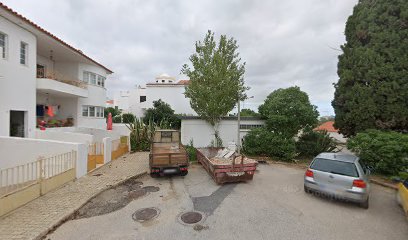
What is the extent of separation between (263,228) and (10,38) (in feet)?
44.4

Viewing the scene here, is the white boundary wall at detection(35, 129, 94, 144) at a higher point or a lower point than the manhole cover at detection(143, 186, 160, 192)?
higher

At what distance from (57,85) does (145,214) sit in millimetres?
11386

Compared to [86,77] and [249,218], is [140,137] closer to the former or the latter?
[86,77]

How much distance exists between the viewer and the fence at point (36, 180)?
5.26 m

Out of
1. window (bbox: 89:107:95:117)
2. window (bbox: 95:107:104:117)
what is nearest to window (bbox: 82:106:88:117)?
window (bbox: 89:107:95:117)

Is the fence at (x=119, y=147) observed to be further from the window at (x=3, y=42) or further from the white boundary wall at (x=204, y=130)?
the window at (x=3, y=42)

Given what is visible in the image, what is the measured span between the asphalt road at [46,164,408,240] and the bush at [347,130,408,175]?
138cm

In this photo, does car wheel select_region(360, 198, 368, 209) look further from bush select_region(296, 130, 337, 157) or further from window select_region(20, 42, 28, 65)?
window select_region(20, 42, 28, 65)

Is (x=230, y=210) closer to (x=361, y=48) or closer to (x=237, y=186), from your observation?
(x=237, y=186)

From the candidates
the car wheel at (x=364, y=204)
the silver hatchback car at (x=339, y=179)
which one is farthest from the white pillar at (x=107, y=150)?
the car wheel at (x=364, y=204)

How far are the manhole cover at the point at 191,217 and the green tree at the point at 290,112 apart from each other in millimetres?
8725

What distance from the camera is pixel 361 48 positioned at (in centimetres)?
1030

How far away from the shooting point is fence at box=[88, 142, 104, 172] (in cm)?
949

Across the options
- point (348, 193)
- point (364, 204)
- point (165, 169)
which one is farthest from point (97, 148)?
point (364, 204)
